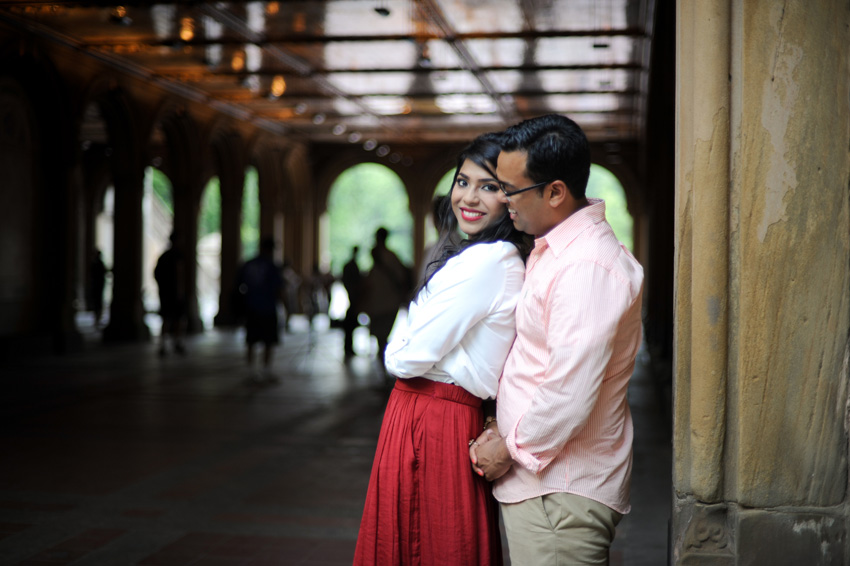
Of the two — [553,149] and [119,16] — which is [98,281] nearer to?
[119,16]

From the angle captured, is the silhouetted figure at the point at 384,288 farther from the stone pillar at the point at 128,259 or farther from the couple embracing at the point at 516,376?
the stone pillar at the point at 128,259

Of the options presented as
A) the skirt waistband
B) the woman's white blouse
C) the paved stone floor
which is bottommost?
the paved stone floor

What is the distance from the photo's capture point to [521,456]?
6.28 ft

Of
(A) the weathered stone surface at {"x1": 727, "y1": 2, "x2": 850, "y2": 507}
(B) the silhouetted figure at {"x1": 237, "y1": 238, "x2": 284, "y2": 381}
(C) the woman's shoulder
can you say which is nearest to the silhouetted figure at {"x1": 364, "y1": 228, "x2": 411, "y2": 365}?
(B) the silhouetted figure at {"x1": 237, "y1": 238, "x2": 284, "y2": 381}

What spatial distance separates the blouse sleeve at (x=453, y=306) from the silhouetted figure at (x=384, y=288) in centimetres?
674

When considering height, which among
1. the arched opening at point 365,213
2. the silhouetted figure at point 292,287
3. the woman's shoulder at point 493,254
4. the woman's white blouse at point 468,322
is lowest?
the silhouetted figure at point 292,287

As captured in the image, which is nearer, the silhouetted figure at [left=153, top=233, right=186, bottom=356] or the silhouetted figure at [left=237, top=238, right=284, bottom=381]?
the silhouetted figure at [left=237, top=238, right=284, bottom=381]

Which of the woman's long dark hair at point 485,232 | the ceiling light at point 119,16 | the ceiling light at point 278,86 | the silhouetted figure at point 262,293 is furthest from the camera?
the ceiling light at point 278,86

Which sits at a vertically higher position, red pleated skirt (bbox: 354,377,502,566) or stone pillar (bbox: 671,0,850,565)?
stone pillar (bbox: 671,0,850,565)

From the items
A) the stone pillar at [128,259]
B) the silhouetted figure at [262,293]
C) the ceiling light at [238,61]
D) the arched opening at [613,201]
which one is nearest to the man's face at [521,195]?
the silhouetted figure at [262,293]

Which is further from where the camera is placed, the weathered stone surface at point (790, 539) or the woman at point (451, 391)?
the woman at point (451, 391)

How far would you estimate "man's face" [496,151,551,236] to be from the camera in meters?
1.99

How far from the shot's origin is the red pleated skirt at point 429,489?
2189mm

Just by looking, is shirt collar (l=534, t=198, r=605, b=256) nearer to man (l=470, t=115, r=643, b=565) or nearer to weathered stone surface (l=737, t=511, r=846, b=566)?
man (l=470, t=115, r=643, b=565)
